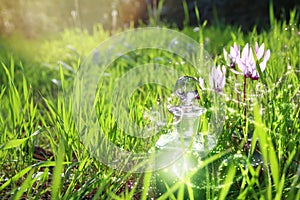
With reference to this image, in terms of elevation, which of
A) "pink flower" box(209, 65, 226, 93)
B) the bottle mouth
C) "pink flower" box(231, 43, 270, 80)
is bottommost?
the bottle mouth

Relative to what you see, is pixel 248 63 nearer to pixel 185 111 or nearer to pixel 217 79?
pixel 217 79

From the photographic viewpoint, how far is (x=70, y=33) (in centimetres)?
508

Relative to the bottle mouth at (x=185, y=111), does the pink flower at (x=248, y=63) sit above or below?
above

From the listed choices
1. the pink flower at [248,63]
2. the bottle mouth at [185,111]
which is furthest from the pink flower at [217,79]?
the bottle mouth at [185,111]

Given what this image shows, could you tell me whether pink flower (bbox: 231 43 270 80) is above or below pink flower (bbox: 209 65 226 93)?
above

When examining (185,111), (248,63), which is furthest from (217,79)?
(185,111)

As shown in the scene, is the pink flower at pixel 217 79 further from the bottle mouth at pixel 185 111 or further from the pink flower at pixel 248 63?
the bottle mouth at pixel 185 111

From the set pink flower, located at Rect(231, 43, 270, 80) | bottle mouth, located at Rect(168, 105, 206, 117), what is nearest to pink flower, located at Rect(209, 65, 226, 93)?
pink flower, located at Rect(231, 43, 270, 80)

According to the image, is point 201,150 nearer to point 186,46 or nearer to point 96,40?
point 186,46

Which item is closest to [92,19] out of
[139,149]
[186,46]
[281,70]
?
[186,46]

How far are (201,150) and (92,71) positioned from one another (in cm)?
192

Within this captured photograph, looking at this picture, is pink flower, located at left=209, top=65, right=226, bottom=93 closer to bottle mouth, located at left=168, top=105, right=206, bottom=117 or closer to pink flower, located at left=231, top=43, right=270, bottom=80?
pink flower, located at left=231, top=43, right=270, bottom=80

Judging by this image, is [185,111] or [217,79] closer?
[185,111]

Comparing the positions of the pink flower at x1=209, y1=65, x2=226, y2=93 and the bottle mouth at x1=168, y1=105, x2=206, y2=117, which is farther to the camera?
the pink flower at x1=209, y1=65, x2=226, y2=93
